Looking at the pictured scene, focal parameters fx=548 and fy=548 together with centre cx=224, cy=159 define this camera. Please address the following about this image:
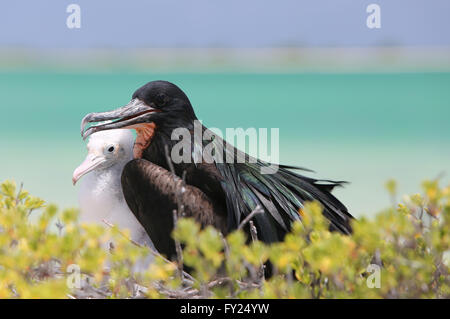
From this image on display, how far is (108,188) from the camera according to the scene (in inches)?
82.6

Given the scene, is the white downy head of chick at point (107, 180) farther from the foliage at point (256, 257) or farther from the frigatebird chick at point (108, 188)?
the foliage at point (256, 257)

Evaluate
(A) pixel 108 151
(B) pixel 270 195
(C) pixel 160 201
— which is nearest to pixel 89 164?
(A) pixel 108 151

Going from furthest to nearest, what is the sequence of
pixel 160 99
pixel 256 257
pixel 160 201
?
pixel 160 99
pixel 160 201
pixel 256 257

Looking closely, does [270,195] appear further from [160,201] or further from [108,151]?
[108,151]

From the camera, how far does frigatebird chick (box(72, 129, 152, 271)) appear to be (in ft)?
6.79

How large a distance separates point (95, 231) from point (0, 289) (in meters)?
0.31

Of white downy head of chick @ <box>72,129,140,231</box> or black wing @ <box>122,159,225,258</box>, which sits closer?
black wing @ <box>122,159,225,258</box>

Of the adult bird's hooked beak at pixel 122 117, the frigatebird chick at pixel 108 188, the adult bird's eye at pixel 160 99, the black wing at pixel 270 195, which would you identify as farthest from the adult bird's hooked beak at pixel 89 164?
the black wing at pixel 270 195

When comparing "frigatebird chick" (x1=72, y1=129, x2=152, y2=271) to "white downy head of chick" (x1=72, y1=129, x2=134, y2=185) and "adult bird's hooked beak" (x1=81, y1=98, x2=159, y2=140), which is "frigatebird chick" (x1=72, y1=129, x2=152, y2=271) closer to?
"white downy head of chick" (x1=72, y1=129, x2=134, y2=185)

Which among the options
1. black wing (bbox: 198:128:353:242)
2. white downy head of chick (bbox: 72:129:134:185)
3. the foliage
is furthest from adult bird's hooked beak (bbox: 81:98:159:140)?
the foliage

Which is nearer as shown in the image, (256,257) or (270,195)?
(256,257)

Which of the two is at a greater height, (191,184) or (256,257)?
(191,184)

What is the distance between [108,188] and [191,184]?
35 cm
